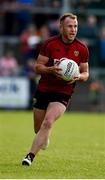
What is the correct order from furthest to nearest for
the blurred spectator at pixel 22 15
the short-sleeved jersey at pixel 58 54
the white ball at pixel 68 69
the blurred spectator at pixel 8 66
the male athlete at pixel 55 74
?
1. the blurred spectator at pixel 22 15
2. the blurred spectator at pixel 8 66
3. the short-sleeved jersey at pixel 58 54
4. the male athlete at pixel 55 74
5. the white ball at pixel 68 69

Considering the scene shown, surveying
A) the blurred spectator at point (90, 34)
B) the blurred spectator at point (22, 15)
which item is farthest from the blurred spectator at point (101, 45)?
the blurred spectator at point (22, 15)

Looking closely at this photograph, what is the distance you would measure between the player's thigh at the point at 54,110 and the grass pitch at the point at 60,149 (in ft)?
2.41

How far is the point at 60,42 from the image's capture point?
1160 cm

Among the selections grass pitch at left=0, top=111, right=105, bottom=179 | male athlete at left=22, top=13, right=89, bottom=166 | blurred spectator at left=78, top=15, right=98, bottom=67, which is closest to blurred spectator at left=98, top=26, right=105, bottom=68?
blurred spectator at left=78, top=15, right=98, bottom=67

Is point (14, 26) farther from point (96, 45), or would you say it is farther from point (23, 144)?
point (23, 144)

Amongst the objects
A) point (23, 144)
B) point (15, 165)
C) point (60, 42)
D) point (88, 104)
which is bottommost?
point (88, 104)

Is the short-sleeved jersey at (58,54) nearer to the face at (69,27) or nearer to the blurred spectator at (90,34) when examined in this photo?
the face at (69,27)

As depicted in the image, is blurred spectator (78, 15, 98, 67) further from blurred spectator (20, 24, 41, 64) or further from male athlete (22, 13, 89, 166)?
male athlete (22, 13, 89, 166)

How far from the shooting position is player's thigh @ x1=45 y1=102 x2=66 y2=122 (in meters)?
11.3

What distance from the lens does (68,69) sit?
11195 mm

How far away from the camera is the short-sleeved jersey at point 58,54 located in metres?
11.5

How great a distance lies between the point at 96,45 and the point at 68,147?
12.2 meters

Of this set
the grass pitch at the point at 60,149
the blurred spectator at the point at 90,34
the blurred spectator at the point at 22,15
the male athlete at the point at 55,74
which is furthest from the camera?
the blurred spectator at the point at 22,15

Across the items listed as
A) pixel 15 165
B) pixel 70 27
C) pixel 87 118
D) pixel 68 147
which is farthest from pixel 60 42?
pixel 87 118
